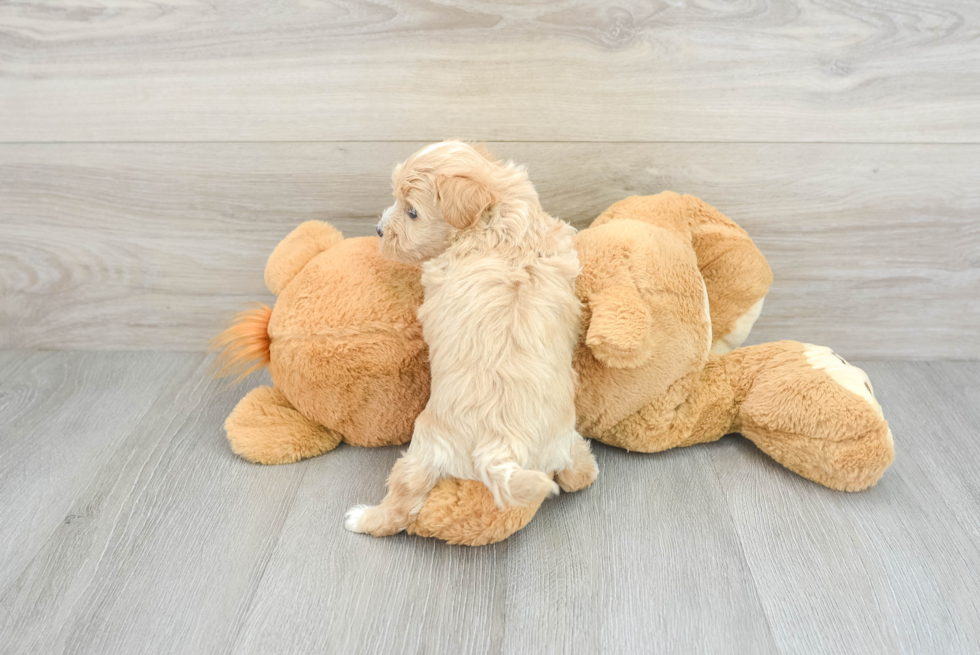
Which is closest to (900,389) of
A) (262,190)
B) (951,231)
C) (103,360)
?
(951,231)

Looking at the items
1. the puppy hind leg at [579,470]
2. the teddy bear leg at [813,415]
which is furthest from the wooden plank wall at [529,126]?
the puppy hind leg at [579,470]

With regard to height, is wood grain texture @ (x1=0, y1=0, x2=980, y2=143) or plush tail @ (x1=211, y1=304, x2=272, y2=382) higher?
wood grain texture @ (x1=0, y1=0, x2=980, y2=143)

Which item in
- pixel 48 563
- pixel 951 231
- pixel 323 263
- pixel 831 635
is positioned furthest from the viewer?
pixel 951 231

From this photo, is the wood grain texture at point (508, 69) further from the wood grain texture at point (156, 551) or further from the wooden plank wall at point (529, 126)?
the wood grain texture at point (156, 551)

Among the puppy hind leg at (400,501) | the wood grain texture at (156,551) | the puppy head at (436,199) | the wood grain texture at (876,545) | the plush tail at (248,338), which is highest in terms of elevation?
the puppy head at (436,199)

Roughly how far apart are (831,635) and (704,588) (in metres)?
0.13

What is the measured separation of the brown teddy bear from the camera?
33.8 inches

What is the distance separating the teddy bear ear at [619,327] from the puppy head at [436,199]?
186 millimetres

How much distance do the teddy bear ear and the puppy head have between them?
0.19m

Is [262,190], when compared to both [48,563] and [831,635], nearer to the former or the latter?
[48,563]

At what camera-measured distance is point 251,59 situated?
1033 millimetres

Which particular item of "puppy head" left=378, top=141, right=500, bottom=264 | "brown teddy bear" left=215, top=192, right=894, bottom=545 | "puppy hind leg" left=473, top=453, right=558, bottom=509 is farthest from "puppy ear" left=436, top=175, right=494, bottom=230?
"puppy hind leg" left=473, top=453, right=558, bottom=509

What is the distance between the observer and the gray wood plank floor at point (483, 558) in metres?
0.73

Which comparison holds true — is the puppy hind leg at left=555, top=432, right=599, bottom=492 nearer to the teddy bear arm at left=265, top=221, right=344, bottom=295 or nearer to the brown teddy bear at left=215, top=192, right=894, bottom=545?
the brown teddy bear at left=215, top=192, right=894, bottom=545
